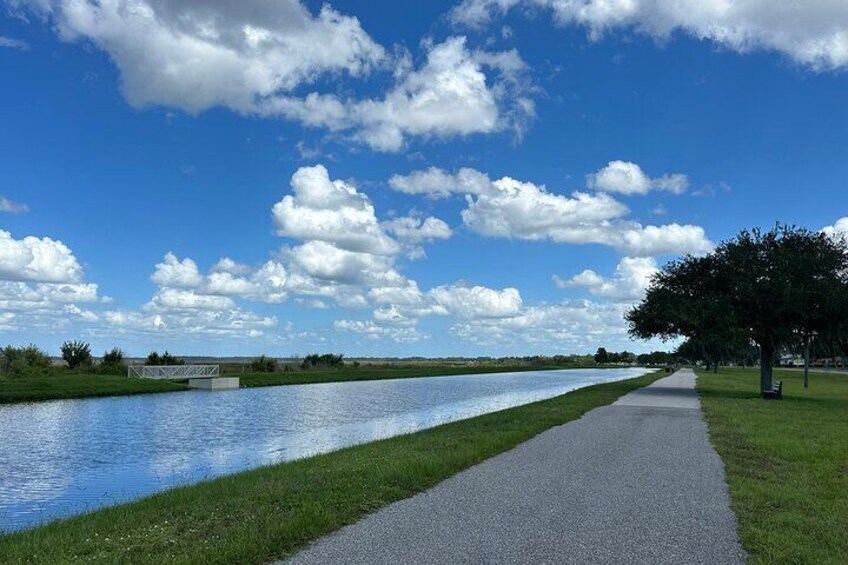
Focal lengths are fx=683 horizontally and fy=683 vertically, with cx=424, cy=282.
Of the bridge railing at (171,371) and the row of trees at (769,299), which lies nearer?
the row of trees at (769,299)

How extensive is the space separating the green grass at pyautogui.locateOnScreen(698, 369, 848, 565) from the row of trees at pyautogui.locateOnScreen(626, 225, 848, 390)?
11.7 meters

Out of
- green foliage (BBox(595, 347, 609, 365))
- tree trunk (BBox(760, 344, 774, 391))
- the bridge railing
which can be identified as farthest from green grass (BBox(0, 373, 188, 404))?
green foliage (BBox(595, 347, 609, 365))

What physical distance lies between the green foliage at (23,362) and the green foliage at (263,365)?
67.9 ft

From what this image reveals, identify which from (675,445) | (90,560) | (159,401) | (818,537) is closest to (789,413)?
(675,445)

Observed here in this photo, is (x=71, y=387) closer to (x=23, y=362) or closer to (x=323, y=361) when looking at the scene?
(x=23, y=362)

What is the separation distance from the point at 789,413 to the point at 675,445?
10.6 m

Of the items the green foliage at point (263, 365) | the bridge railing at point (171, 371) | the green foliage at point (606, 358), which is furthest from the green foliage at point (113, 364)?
the green foliage at point (606, 358)

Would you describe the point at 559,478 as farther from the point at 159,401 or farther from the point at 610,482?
the point at 159,401

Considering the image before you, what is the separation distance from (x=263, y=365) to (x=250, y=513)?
57.0 meters

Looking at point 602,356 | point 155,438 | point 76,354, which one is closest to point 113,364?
point 76,354

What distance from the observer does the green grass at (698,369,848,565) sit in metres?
7.14

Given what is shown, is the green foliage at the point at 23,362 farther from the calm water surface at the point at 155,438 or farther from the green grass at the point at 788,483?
the green grass at the point at 788,483

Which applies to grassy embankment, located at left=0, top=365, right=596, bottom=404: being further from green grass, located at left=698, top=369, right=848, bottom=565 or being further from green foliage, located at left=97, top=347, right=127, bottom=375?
green grass, located at left=698, top=369, right=848, bottom=565

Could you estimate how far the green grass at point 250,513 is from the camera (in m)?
6.83
